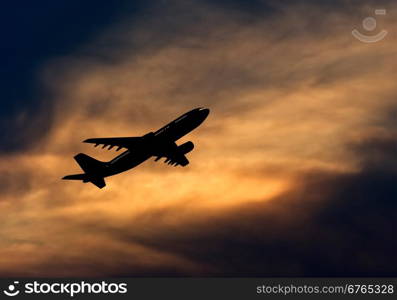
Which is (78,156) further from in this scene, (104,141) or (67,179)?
(104,141)

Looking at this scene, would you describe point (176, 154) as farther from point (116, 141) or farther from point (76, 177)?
point (76, 177)

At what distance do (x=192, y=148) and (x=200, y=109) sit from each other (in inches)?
655

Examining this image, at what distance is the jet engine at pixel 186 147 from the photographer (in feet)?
582

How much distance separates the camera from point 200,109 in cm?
16638

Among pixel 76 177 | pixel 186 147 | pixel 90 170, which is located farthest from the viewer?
pixel 90 170

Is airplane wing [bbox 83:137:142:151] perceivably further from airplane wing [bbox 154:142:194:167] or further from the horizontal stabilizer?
the horizontal stabilizer

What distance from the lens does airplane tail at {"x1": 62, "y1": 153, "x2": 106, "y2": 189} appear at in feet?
611

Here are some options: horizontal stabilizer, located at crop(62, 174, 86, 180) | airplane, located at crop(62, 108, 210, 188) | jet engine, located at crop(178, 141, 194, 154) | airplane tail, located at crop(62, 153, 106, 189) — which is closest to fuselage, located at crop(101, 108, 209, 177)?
airplane, located at crop(62, 108, 210, 188)

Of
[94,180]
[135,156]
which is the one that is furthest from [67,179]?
[135,156]

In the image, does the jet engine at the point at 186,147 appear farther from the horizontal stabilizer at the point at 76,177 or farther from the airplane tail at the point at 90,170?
the horizontal stabilizer at the point at 76,177

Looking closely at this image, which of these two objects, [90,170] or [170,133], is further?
[90,170]

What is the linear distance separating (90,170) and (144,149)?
24229 mm

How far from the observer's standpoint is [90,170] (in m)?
187

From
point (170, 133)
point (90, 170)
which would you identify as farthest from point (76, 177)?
point (170, 133)
